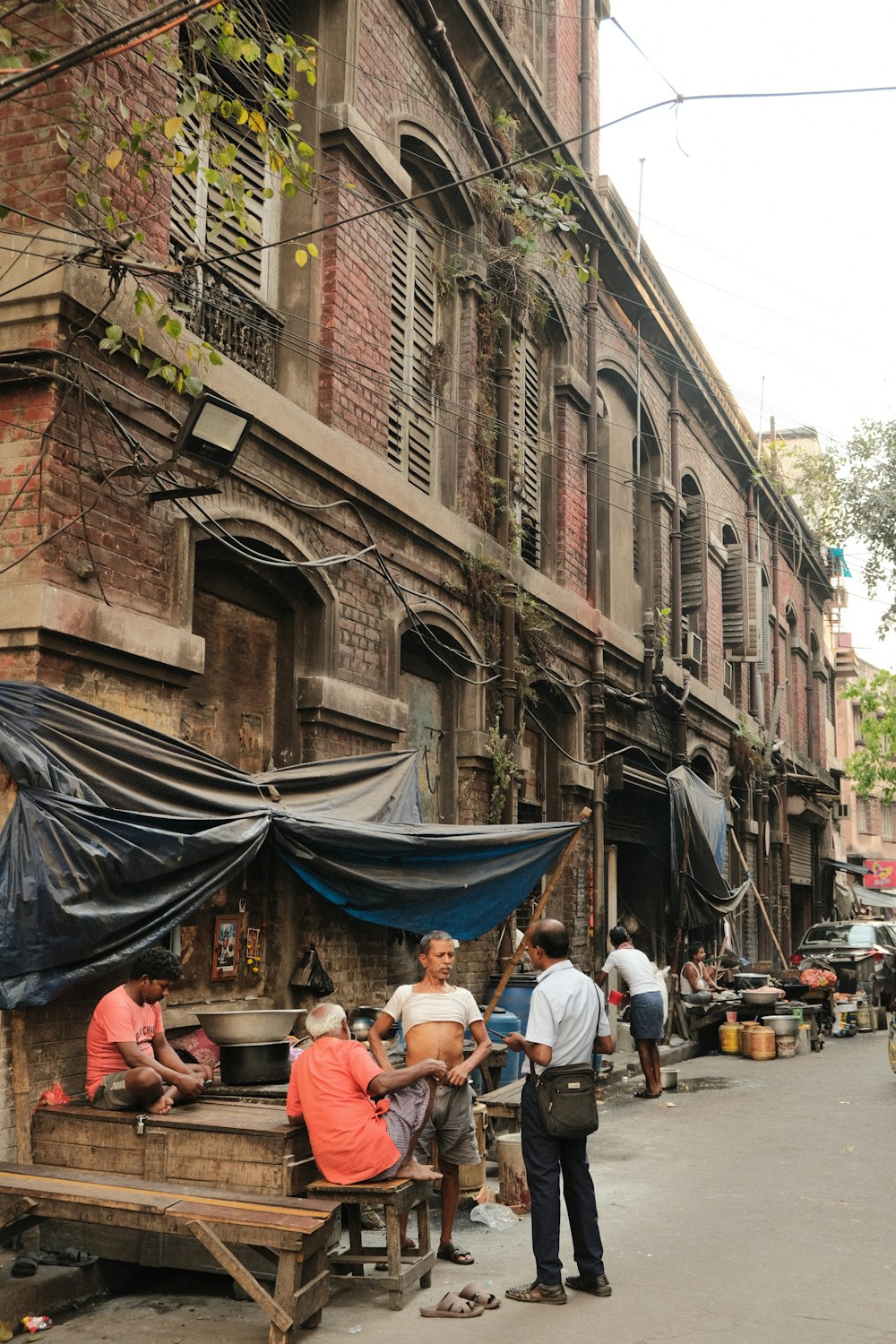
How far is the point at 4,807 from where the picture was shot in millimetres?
6605

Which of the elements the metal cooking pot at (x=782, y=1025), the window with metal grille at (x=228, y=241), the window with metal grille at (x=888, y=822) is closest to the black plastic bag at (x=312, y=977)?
the window with metal grille at (x=228, y=241)

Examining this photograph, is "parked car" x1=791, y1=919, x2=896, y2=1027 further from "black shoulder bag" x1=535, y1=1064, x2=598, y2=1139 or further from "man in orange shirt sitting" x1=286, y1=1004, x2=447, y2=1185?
"man in orange shirt sitting" x1=286, y1=1004, x2=447, y2=1185

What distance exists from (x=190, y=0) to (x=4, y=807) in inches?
154

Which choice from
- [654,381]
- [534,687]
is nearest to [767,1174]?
[534,687]

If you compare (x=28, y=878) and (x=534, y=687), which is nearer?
(x=28, y=878)

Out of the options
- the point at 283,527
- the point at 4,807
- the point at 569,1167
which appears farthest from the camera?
the point at 283,527

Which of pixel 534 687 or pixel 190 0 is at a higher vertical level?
pixel 190 0

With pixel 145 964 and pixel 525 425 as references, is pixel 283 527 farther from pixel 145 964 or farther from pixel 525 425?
pixel 525 425

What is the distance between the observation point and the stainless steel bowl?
682 cm

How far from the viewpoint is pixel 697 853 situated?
18.5 m

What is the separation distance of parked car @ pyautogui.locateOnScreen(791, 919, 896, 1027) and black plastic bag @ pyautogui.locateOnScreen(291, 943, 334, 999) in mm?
11228

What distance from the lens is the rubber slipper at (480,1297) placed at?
5.89 m

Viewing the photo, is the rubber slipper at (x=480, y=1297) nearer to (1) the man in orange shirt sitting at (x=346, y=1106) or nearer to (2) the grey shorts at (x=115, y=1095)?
(1) the man in orange shirt sitting at (x=346, y=1106)

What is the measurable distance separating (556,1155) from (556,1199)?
0.20 meters
